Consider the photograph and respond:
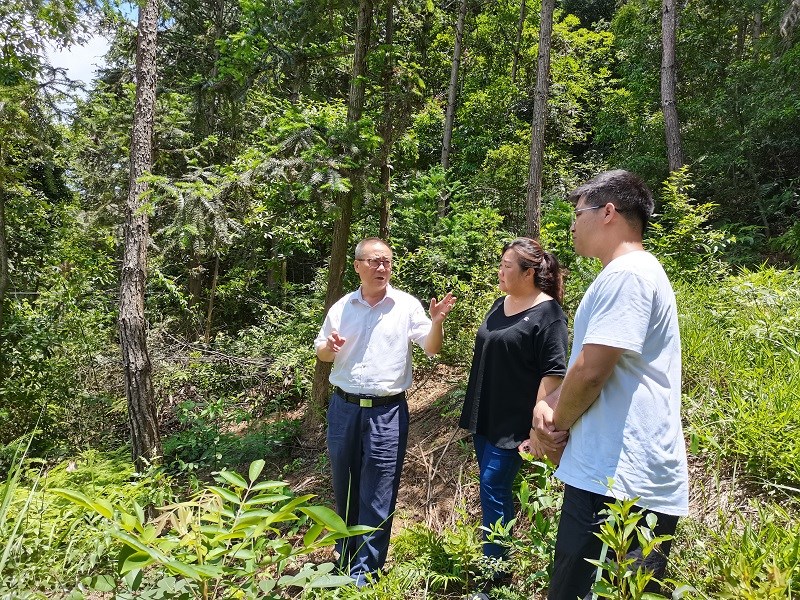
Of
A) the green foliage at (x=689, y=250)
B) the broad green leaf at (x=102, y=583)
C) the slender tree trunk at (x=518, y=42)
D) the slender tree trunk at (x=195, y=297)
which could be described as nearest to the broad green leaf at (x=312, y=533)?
the broad green leaf at (x=102, y=583)

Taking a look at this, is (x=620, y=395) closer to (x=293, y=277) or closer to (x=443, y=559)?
(x=443, y=559)

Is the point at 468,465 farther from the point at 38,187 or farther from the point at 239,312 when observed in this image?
the point at 38,187

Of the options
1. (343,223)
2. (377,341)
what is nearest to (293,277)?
(343,223)

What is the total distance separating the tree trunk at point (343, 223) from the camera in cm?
542

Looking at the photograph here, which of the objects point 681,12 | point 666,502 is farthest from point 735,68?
point 666,502

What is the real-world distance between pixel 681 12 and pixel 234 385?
13418mm

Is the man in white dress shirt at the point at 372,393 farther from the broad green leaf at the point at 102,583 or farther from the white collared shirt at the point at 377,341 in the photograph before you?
the broad green leaf at the point at 102,583

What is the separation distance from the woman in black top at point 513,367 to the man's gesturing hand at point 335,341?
821 millimetres

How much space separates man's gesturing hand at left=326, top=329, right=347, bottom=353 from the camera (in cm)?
304

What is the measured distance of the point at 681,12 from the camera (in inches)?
492

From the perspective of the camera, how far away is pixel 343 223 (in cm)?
586

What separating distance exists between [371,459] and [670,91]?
1058 centimetres

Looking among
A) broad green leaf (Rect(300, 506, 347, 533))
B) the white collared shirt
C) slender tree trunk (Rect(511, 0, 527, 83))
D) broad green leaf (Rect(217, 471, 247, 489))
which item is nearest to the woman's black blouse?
the white collared shirt

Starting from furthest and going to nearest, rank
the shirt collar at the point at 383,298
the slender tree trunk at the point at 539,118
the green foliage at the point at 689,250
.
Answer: the slender tree trunk at the point at 539,118
the green foliage at the point at 689,250
the shirt collar at the point at 383,298
